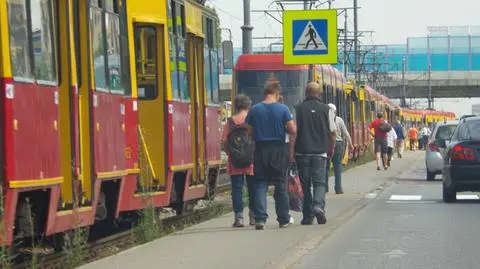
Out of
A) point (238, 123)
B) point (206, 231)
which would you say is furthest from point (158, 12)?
point (206, 231)

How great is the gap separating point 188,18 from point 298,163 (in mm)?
3637

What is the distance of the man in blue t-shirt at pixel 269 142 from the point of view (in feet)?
50.1

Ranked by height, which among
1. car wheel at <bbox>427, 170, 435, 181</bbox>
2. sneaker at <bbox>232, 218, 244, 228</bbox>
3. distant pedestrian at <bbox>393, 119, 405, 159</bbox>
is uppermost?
sneaker at <bbox>232, 218, 244, 228</bbox>

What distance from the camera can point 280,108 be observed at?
1535cm

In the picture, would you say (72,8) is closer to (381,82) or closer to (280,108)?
(280,108)

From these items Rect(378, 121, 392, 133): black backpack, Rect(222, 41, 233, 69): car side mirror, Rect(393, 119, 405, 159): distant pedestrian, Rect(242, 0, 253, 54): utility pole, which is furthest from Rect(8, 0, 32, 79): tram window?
Rect(393, 119, 405, 159): distant pedestrian

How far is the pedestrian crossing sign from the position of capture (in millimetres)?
21422

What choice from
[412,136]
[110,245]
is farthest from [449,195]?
[412,136]

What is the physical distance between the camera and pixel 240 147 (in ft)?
50.8

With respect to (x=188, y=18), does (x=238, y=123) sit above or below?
below

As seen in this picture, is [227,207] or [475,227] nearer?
[475,227]

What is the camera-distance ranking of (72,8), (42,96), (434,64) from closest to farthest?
(42,96), (72,8), (434,64)

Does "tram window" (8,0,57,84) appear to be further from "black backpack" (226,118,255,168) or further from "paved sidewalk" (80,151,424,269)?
"black backpack" (226,118,255,168)

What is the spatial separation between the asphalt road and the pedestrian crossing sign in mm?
2773
